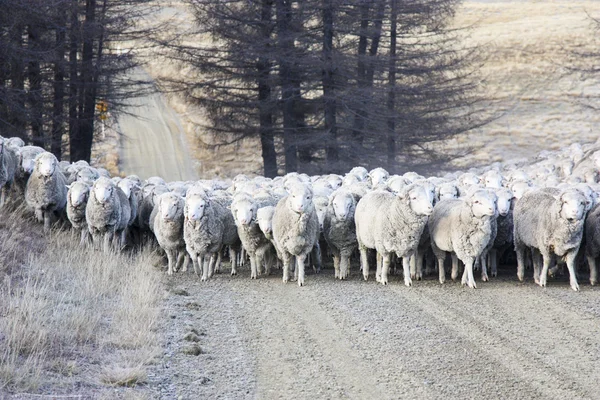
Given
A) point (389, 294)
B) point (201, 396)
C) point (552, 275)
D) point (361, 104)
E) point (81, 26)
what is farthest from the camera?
point (361, 104)

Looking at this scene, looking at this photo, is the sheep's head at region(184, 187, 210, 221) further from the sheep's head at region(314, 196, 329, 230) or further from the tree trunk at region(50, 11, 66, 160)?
the tree trunk at region(50, 11, 66, 160)

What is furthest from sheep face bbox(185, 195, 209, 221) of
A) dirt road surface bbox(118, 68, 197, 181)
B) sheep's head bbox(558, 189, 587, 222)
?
dirt road surface bbox(118, 68, 197, 181)

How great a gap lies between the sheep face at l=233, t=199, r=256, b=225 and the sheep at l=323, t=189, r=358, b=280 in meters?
1.16

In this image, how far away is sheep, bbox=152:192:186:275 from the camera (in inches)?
514

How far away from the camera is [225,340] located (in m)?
8.80

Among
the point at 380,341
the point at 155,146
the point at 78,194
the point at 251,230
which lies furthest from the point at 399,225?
the point at 155,146

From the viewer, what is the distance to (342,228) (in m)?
12.8

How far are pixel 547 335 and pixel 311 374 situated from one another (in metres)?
2.69

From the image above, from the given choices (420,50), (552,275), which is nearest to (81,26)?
(420,50)

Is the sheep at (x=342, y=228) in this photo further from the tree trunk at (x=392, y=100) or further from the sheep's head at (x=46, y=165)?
the tree trunk at (x=392, y=100)

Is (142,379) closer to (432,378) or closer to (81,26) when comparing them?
(432,378)

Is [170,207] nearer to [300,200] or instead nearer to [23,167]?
[300,200]

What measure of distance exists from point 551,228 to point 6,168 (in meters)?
9.57

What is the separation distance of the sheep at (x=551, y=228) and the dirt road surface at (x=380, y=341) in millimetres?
441
